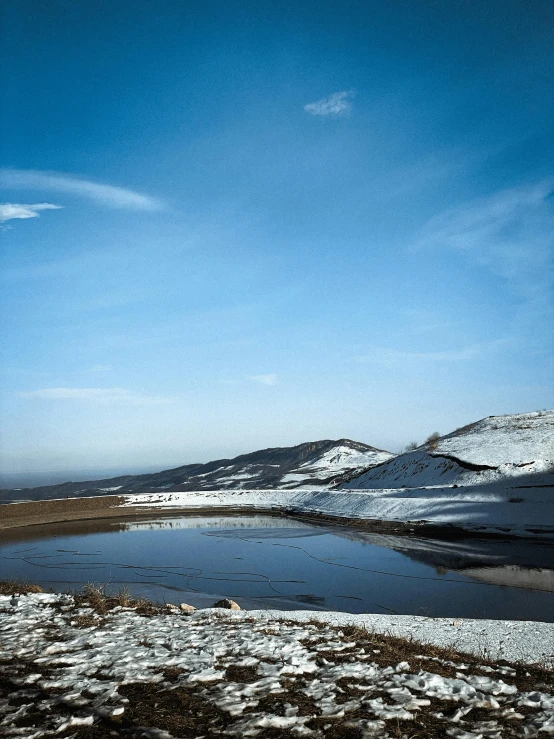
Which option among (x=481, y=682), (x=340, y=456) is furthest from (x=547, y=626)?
(x=340, y=456)

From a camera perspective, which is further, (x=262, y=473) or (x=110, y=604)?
(x=262, y=473)

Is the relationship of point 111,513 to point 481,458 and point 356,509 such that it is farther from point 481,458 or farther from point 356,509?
point 481,458

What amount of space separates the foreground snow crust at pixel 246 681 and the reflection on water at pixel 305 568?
612 centimetres

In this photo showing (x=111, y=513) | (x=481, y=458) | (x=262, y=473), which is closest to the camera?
(x=481, y=458)

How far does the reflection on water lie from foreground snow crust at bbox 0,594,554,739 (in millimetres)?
6116

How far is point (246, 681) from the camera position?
6531 mm

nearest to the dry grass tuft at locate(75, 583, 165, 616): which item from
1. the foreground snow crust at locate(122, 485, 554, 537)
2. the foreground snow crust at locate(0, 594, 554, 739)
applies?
the foreground snow crust at locate(0, 594, 554, 739)

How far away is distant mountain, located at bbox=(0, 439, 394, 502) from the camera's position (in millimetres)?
69500

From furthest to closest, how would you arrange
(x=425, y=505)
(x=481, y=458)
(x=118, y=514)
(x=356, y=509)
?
(x=118, y=514) → (x=481, y=458) → (x=356, y=509) → (x=425, y=505)

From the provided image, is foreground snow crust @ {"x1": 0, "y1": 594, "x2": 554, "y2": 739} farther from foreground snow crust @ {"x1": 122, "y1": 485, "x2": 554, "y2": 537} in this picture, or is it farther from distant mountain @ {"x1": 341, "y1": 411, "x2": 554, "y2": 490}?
distant mountain @ {"x1": 341, "y1": 411, "x2": 554, "y2": 490}

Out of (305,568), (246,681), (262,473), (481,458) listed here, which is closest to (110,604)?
(246,681)

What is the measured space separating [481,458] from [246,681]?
129 ft

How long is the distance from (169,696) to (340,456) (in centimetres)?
7738

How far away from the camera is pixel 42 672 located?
6785 millimetres
